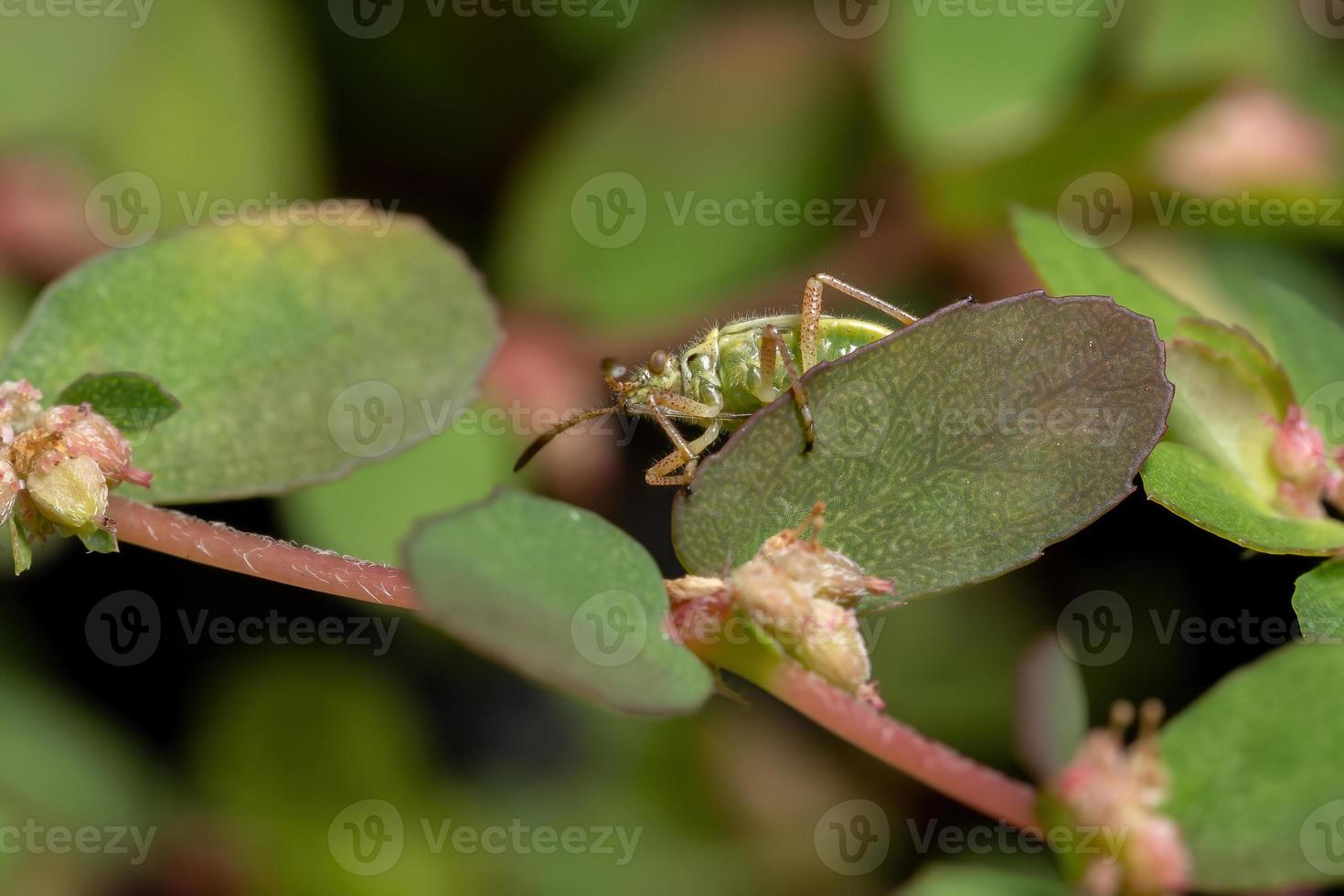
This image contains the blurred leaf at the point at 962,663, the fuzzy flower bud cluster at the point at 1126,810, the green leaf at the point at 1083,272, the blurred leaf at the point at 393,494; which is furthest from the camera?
the blurred leaf at the point at 962,663

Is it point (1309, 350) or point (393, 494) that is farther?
point (393, 494)

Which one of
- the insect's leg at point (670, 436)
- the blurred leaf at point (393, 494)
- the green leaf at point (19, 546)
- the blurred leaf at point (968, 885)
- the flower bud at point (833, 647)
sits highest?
the green leaf at point (19, 546)

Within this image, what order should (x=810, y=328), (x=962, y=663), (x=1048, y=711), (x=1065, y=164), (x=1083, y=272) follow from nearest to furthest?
1. (x=1048, y=711)
2. (x=1083, y=272)
3. (x=810, y=328)
4. (x=1065, y=164)
5. (x=962, y=663)

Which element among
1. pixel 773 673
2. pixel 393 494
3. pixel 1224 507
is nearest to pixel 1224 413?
pixel 1224 507

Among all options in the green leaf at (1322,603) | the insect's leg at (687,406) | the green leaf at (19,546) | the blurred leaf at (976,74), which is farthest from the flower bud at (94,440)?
the blurred leaf at (976,74)

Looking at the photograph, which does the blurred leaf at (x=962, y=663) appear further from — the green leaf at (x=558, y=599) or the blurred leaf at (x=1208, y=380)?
the green leaf at (x=558, y=599)

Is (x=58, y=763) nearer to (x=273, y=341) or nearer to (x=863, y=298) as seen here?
(x=273, y=341)

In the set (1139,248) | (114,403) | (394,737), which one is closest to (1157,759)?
(114,403)
